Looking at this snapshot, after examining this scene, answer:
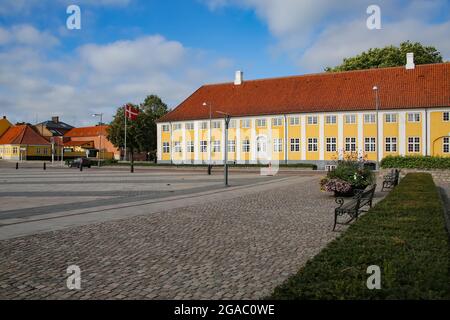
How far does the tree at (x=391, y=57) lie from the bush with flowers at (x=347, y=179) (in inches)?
1847

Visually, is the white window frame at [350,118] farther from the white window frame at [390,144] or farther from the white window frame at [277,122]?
the white window frame at [277,122]

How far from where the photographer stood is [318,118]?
2131 inches

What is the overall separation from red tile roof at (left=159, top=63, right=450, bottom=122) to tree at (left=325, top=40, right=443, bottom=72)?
615cm

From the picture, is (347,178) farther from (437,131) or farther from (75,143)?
(75,143)

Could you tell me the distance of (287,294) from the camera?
405 centimetres

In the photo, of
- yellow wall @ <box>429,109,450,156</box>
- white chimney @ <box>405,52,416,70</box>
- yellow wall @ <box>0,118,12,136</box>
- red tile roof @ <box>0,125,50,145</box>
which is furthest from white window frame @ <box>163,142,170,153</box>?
yellow wall @ <box>0,118,12,136</box>

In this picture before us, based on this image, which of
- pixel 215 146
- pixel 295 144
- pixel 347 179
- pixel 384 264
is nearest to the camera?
pixel 384 264

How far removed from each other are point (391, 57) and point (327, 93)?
39.7 ft

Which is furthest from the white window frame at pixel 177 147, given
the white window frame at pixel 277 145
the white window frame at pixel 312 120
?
the white window frame at pixel 312 120

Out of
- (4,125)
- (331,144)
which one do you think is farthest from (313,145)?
(4,125)

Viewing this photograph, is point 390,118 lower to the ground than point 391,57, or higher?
lower

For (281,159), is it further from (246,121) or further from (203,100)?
(203,100)

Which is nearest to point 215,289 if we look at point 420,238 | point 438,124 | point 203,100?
point 420,238

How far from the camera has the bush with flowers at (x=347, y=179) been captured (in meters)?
17.1
